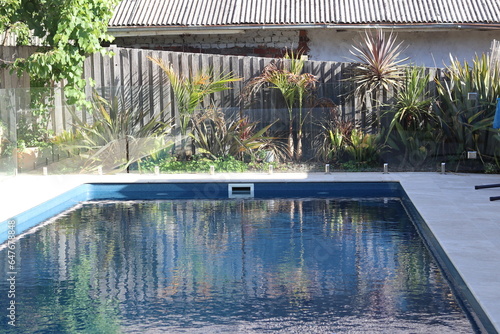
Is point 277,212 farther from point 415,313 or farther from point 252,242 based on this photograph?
point 415,313

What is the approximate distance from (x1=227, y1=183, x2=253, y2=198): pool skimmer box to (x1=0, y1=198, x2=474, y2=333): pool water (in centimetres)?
107

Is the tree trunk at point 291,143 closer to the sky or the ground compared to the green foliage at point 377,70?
closer to the ground

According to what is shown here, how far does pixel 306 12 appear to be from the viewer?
14.8 meters

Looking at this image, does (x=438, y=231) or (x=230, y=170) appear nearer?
(x=438, y=231)

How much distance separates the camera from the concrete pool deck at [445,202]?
5965 millimetres

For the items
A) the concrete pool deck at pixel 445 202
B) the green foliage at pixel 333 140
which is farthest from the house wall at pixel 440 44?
the concrete pool deck at pixel 445 202

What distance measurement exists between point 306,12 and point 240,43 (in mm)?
1485

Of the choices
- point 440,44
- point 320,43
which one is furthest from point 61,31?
point 440,44

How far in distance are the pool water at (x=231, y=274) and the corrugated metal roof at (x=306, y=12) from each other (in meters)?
5.55

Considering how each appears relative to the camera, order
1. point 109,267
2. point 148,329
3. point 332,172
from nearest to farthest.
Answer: point 148,329, point 109,267, point 332,172

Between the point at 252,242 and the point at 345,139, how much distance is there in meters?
4.34

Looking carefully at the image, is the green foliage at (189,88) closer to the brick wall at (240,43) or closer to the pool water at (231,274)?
the pool water at (231,274)

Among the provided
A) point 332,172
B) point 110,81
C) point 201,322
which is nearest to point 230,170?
point 332,172

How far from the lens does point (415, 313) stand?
5.55 metres
